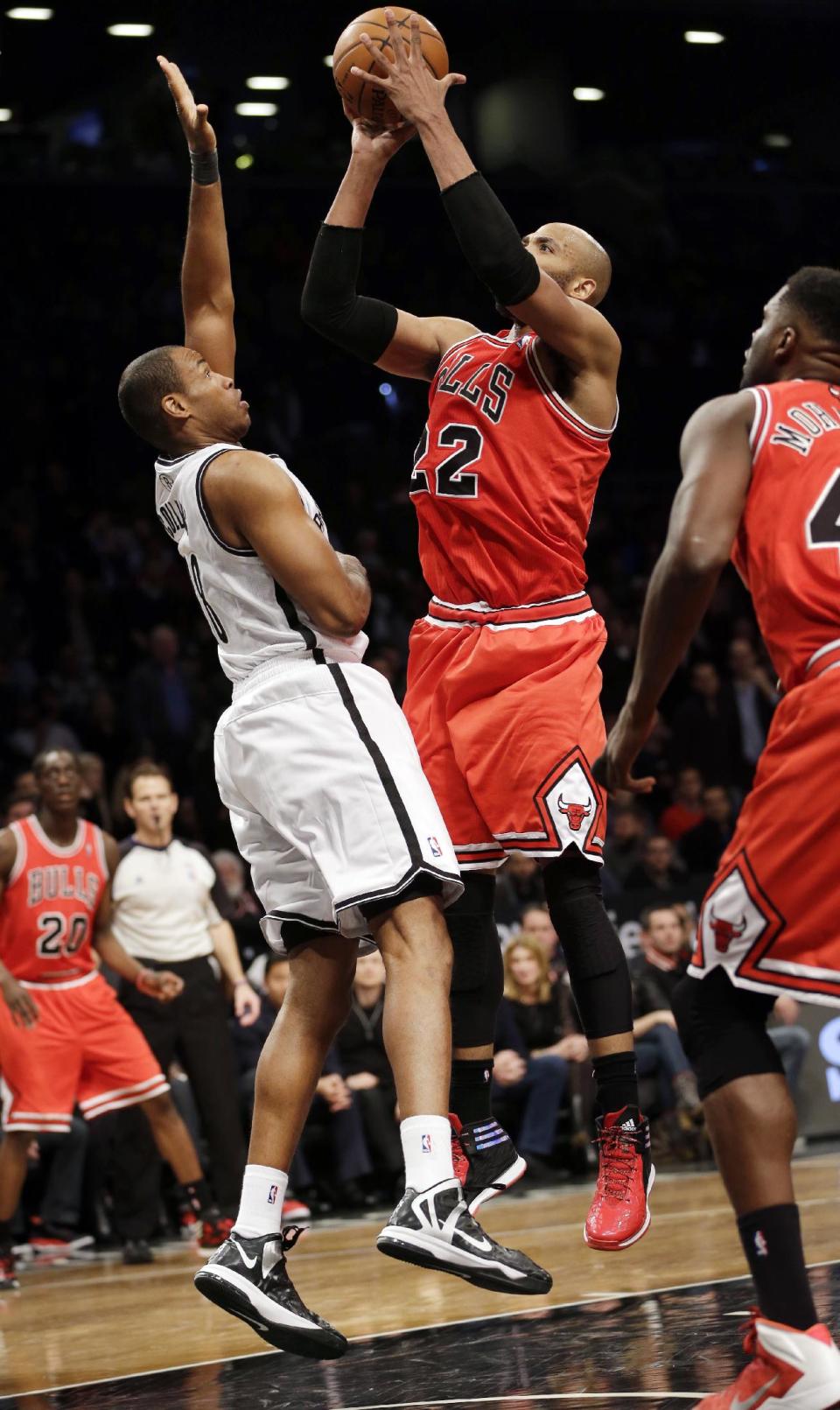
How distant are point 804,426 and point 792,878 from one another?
84cm

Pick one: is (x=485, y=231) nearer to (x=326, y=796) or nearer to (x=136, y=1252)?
(x=326, y=796)

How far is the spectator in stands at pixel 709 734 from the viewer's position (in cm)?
1385

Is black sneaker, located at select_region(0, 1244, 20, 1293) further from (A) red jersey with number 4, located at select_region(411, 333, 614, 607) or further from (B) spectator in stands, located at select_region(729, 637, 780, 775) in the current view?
(B) spectator in stands, located at select_region(729, 637, 780, 775)

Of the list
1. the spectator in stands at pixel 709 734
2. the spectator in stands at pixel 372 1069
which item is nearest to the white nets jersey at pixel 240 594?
the spectator in stands at pixel 372 1069

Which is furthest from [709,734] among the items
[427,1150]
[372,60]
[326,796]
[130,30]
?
[427,1150]

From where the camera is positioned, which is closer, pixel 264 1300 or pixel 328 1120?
pixel 264 1300

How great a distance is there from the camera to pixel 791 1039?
10.4 metres

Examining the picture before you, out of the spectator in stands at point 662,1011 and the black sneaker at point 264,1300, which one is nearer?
the black sneaker at point 264,1300

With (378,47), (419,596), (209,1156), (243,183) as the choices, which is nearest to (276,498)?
(378,47)

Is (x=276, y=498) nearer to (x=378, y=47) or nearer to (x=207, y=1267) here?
(x=378, y=47)

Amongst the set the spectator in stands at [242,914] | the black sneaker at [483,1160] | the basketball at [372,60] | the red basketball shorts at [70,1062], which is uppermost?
the basketball at [372,60]

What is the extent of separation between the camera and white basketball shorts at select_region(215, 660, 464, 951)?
409 centimetres

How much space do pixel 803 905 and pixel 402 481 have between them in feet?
43.9

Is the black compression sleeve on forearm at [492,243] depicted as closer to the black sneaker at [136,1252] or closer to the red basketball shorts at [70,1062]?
the red basketball shorts at [70,1062]
